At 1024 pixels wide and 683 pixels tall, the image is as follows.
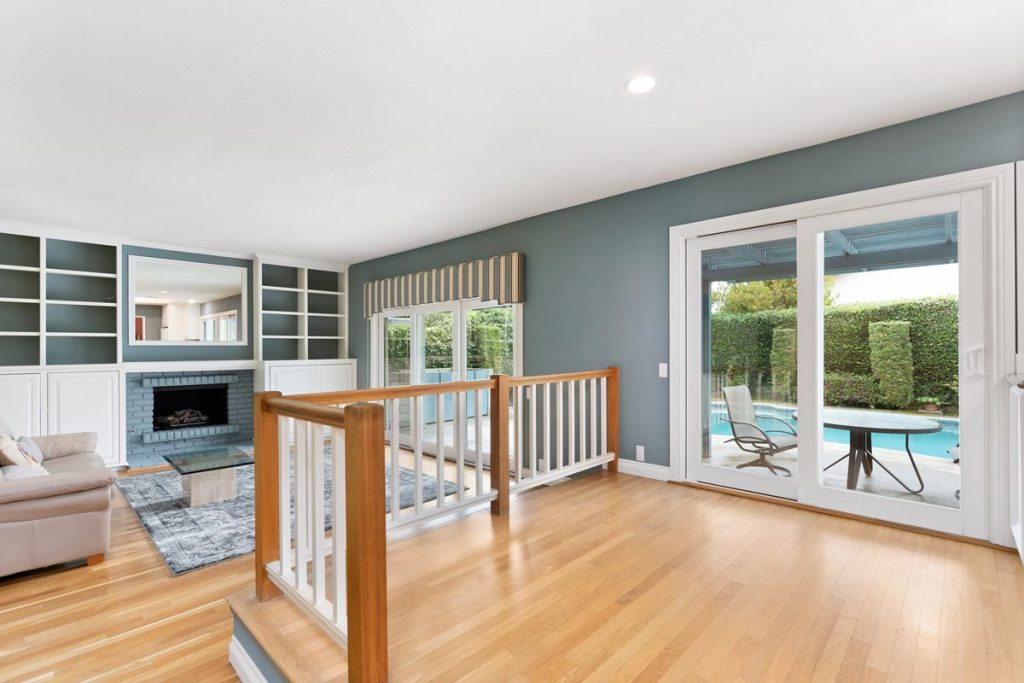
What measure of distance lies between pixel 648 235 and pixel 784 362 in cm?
137

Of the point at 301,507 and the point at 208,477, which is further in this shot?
the point at 208,477

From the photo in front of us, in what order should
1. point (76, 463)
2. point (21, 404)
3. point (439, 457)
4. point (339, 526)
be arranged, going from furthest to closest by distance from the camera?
point (21, 404) < point (76, 463) < point (439, 457) < point (339, 526)

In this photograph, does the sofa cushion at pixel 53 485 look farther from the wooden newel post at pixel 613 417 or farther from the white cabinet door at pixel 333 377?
the white cabinet door at pixel 333 377

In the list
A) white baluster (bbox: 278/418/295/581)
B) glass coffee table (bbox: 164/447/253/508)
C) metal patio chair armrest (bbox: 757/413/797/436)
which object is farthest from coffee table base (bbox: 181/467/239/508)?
metal patio chair armrest (bbox: 757/413/797/436)

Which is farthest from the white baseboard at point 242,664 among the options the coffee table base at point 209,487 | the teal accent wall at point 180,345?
the teal accent wall at point 180,345

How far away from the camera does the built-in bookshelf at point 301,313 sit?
6504 mm

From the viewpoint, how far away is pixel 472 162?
10.7 ft

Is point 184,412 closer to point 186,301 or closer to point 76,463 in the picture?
point 186,301

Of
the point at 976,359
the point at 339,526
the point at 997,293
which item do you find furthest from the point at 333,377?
the point at 997,293

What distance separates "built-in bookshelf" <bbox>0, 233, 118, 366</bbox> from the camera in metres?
4.87

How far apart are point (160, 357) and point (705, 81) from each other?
628cm

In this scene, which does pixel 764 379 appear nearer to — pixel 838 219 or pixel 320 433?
pixel 838 219

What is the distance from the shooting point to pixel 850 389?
9.79 ft

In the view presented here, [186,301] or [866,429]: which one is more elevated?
[186,301]
